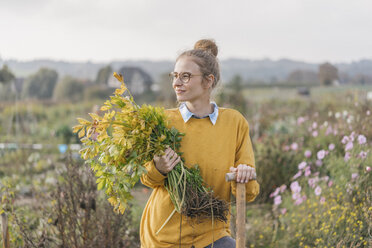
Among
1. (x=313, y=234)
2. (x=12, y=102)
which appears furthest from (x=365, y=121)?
(x=12, y=102)

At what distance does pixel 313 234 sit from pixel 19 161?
17.4 ft

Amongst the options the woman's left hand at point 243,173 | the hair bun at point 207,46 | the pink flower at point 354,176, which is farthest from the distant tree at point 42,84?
the woman's left hand at point 243,173

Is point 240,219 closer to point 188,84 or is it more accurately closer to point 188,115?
point 188,115

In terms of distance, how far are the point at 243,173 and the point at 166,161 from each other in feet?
1.21

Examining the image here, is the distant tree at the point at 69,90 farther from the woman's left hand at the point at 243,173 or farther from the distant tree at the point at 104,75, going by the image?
the woman's left hand at the point at 243,173

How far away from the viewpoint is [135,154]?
184cm

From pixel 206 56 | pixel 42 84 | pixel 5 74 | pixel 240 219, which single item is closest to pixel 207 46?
pixel 206 56

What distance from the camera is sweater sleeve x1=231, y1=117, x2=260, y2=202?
6.70 feet

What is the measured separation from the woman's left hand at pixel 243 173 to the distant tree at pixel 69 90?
63.5 feet

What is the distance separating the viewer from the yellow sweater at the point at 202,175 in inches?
78.6

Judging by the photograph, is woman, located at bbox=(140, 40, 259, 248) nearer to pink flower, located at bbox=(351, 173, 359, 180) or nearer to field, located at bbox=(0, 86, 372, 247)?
field, located at bbox=(0, 86, 372, 247)

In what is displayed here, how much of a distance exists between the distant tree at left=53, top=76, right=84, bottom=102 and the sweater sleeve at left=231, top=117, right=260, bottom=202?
19161mm

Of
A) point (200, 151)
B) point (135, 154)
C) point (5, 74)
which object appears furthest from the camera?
point (5, 74)

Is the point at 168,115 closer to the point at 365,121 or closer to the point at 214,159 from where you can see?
the point at 214,159
